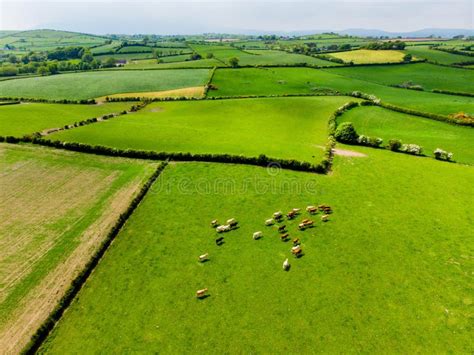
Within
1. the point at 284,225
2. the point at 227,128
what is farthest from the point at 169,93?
the point at 284,225

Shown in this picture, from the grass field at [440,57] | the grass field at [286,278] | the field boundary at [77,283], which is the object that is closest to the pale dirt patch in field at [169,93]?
the field boundary at [77,283]

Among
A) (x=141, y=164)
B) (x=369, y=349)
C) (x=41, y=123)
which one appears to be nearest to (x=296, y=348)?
(x=369, y=349)

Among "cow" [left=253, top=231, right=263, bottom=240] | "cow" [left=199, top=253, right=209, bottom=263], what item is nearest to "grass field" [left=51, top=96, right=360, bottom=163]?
"cow" [left=253, top=231, right=263, bottom=240]

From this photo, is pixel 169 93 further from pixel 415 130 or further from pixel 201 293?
pixel 201 293

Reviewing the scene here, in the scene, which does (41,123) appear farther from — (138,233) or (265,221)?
(265,221)
